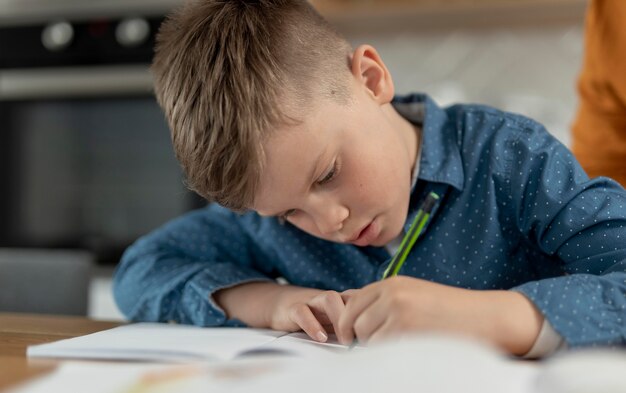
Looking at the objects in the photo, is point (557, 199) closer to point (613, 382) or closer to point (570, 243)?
point (570, 243)

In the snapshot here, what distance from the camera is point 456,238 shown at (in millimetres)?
945

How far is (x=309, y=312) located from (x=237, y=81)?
26 centimetres

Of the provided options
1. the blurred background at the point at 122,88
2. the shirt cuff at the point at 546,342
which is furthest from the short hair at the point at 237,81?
the blurred background at the point at 122,88

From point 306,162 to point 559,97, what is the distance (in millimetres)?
1513

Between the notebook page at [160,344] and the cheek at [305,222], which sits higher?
the cheek at [305,222]

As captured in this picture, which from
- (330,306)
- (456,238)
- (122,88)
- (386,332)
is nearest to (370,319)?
(386,332)

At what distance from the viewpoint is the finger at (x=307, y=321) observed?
29.7 inches

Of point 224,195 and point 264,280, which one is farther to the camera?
point 264,280

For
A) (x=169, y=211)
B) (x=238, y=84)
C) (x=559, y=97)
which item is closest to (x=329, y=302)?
(x=238, y=84)

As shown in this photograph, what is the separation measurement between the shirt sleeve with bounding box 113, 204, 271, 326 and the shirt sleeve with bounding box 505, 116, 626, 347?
14.4 inches

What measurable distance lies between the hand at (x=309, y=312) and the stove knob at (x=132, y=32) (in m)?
1.37

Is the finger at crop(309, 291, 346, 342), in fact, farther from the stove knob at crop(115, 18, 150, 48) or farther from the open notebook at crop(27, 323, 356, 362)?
the stove knob at crop(115, 18, 150, 48)

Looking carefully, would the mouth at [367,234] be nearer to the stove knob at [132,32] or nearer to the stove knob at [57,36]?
the stove knob at [132,32]

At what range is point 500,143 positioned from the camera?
924 mm
